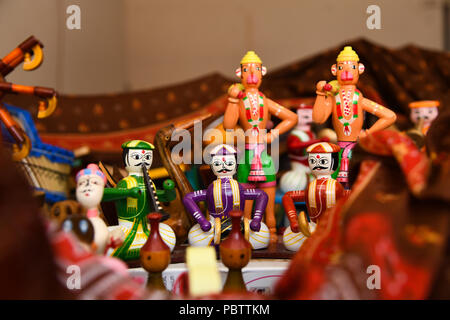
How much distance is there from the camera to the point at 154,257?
104cm

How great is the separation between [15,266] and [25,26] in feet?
4.07

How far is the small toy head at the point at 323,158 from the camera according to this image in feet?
4.60

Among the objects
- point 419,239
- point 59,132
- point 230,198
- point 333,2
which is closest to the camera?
point 419,239

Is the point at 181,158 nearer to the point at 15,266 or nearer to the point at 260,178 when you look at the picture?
the point at 260,178

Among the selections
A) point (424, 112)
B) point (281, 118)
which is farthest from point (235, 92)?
point (424, 112)

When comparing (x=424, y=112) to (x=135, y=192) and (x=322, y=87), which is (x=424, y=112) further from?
(x=135, y=192)

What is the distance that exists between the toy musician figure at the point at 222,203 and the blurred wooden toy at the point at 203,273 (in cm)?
30

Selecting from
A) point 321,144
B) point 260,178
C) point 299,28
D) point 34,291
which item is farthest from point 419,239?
point 299,28

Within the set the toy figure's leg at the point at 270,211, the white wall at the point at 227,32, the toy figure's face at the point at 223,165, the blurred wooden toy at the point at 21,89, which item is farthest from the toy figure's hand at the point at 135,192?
the white wall at the point at 227,32

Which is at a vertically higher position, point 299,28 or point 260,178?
point 299,28

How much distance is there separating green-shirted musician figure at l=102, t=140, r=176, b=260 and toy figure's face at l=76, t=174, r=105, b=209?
0.11 metres

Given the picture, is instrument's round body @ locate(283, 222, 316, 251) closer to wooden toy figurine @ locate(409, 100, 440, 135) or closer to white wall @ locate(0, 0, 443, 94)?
wooden toy figurine @ locate(409, 100, 440, 135)

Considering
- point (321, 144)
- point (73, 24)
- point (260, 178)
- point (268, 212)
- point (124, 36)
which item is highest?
point (124, 36)

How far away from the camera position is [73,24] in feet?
4.95
